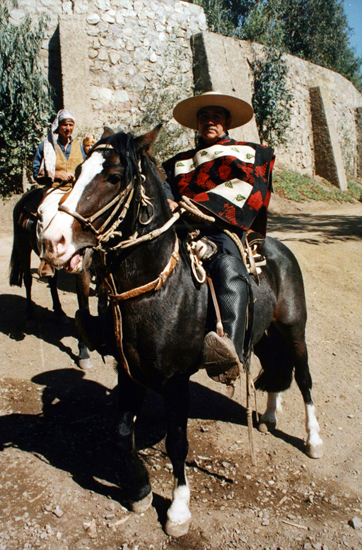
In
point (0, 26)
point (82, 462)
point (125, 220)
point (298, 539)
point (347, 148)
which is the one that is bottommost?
point (298, 539)

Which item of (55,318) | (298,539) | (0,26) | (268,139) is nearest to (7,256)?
(55,318)

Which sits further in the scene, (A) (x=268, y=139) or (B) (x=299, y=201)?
(A) (x=268, y=139)

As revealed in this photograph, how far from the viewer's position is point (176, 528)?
285 centimetres

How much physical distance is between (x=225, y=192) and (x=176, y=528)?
7.45 ft

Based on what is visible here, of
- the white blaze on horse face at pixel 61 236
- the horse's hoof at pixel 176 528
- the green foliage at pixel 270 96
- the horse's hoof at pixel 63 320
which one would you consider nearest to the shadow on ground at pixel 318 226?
the green foliage at pixel 270 96

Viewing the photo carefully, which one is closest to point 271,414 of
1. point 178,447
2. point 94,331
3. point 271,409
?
point 271,409

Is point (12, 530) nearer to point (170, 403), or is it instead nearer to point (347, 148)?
point (170, 403)

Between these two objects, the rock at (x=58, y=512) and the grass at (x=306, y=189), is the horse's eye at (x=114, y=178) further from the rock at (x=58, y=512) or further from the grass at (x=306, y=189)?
the grass at (x=306, y=189)

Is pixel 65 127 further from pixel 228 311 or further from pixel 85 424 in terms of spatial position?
pixel 228 311

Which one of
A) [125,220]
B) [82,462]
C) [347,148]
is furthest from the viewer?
[347,148]

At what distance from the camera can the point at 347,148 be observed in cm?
2420

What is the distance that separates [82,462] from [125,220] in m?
2.14

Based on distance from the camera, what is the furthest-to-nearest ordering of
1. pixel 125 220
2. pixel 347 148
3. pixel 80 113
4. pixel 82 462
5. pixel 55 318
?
1. pixel 347 148
2. pixel 80 113
3. pixel 55 318
4. pixel 82 462
5. pixel 125 220

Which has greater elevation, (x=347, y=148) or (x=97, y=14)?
(x=97, y=14)
